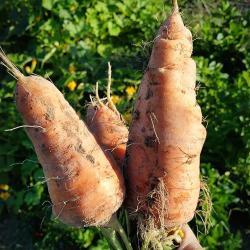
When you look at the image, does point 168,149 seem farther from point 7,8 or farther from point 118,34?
point 7,8

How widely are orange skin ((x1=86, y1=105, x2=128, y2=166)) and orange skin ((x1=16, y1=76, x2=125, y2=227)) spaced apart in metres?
0.11

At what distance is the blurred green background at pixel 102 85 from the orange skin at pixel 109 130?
553mm

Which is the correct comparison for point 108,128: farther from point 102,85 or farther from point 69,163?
point 102,85

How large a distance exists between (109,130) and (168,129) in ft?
0.79

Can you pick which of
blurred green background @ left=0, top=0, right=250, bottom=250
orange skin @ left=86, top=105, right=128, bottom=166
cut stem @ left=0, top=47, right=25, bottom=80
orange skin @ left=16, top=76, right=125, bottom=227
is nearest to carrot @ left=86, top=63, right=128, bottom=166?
orange skin @ left=86, top=105, right=128, bottom=166

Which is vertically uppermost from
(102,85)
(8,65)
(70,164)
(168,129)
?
(8,65)

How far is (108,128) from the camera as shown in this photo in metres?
1.60

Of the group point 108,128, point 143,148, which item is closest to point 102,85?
point 108,128

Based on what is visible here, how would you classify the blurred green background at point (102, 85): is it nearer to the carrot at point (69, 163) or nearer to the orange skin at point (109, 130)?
the orange skin at point (109, 130)

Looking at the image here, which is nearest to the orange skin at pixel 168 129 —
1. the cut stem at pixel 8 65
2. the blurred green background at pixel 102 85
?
the cut stem at pixel 8 65

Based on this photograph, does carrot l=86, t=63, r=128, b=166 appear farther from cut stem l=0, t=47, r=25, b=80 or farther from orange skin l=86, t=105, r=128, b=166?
cut stem l=0, t=47, r=25, b=80

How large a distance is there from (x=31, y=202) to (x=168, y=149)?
141cm

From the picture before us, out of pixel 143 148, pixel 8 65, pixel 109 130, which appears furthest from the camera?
pixel 109 130

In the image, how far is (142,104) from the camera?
1.46 meters
